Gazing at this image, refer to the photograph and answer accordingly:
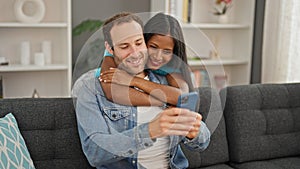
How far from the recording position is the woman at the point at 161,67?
0.97 meters

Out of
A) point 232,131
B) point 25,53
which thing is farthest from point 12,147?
point 25,53

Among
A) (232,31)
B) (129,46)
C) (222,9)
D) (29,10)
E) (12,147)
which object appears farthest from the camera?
(232,31)

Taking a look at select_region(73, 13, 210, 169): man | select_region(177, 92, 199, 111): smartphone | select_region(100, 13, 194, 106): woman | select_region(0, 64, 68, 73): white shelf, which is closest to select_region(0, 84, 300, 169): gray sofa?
select_region(73, 13, 210, 169): man

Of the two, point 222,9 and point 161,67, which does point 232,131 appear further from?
point 222,9

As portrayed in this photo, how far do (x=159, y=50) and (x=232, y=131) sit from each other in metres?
1.21

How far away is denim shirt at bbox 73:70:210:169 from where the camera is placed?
1.16 meters

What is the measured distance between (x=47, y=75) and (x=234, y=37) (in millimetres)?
1575

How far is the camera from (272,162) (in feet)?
6.89

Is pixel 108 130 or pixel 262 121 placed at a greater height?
pixel 108 130

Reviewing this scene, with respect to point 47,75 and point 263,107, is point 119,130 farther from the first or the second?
point 47,75

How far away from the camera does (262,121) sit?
2.12m

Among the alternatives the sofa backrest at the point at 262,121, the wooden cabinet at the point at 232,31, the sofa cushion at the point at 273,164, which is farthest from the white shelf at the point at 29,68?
the sofa cushion at the point at 273,164

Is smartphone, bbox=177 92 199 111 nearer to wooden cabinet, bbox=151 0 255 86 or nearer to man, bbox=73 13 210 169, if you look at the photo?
man, bbox=73 13 210 169

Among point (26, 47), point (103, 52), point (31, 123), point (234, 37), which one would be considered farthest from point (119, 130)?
point (234, 37)
